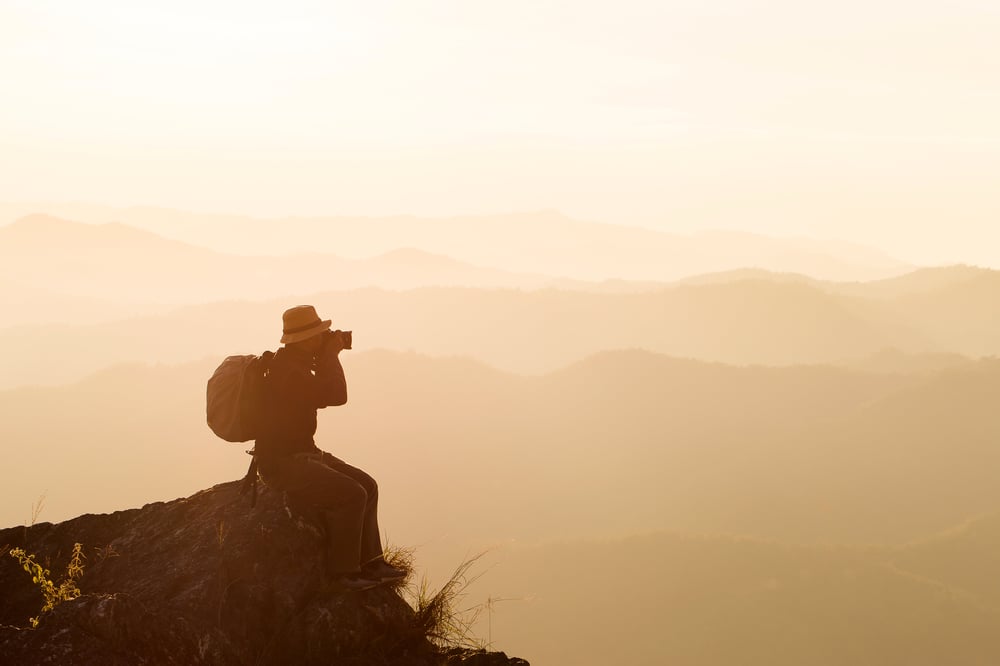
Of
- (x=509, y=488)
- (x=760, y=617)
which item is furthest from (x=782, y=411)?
(x=760, y=617)

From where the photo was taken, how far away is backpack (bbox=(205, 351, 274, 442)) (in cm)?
775

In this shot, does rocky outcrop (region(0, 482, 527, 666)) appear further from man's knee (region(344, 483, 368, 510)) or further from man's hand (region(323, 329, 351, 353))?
man's hand (region(323, 329, 351, 353))

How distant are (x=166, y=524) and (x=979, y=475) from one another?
542 ft

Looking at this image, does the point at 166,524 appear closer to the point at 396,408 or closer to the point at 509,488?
the point at 509,488

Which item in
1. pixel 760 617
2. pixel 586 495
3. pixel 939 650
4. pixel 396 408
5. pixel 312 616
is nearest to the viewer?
pixel 312 616

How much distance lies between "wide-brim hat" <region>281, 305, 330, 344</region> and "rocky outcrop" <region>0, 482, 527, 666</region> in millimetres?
1815

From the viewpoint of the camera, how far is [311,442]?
813 centimetres

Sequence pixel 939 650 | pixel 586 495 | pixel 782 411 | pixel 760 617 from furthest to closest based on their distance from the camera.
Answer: pixel 782 411 < pixel 586 495 < pixel 760 617 < pixel 939 650

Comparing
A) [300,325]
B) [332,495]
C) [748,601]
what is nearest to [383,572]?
[332,495]

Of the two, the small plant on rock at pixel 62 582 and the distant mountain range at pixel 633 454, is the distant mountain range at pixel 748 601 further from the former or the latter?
the small plant on rock at pixel 62 582

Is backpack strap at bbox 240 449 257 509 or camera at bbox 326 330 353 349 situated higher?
camera at bbox 326 330 353 349

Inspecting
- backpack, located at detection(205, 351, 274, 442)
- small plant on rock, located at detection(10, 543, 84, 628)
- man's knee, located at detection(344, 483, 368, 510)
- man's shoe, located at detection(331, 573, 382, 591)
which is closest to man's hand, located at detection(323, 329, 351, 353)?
backpack, located at detection(205, 351, 274, 442)

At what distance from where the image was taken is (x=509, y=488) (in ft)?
529

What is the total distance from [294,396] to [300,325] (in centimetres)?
71
